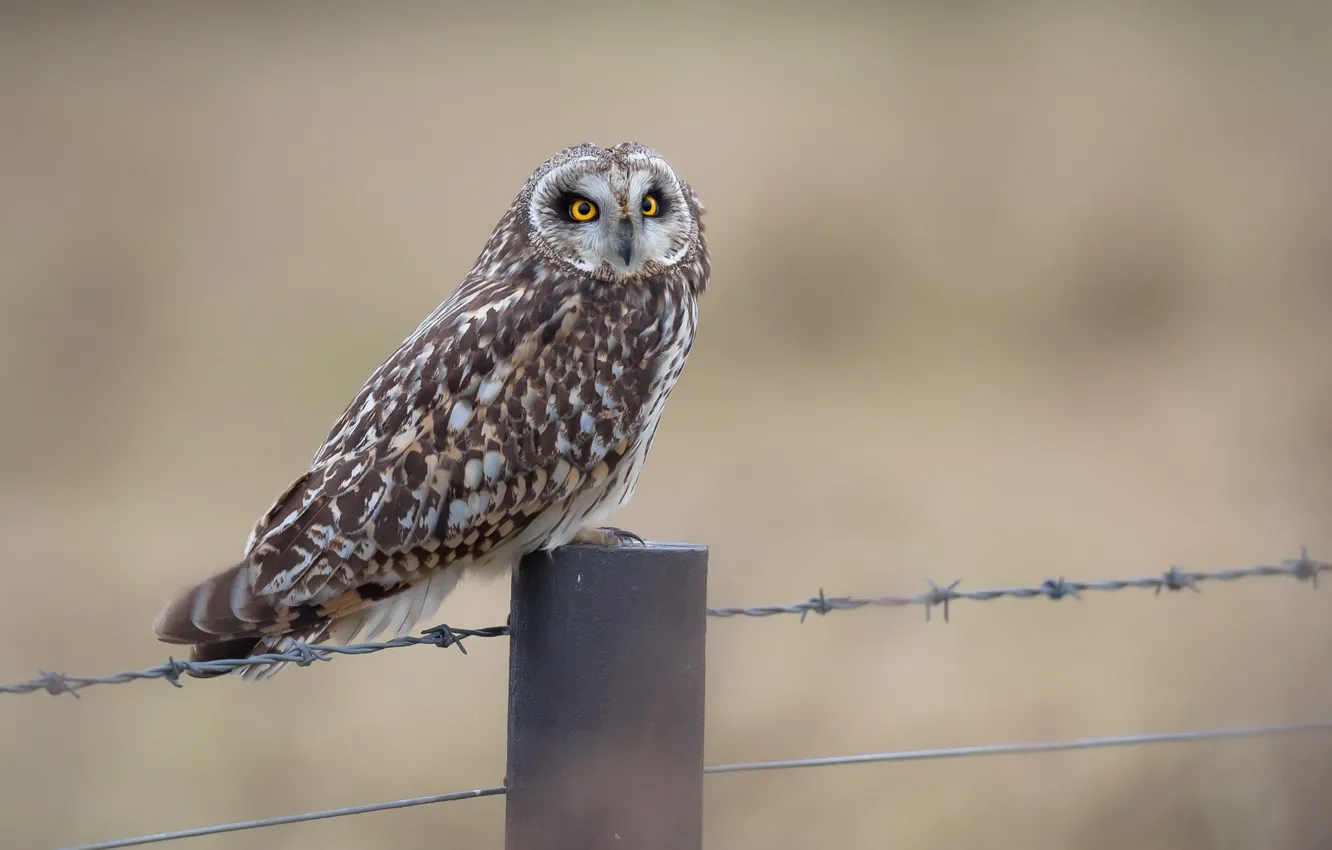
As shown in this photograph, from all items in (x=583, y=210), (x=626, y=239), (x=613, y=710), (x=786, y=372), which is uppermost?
(x=786, y=372)

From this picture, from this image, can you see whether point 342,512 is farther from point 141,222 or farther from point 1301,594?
point 141,222

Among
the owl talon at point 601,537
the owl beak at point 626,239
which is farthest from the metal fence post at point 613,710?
the owl beak at point 626,239

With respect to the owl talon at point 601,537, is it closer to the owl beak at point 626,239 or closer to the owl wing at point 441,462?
the owl wing at point 441,462

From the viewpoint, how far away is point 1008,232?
70.5ft

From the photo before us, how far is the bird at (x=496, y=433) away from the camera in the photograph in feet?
11.2

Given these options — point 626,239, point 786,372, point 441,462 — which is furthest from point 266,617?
point 786,372

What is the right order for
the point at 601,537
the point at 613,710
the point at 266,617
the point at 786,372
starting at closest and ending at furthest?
the point at 613,710 < the point at 266,617 < the point at 601,537 < the point at 786,372

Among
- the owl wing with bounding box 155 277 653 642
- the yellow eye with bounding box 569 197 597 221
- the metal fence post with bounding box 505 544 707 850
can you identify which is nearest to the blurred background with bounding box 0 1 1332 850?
the metal fence post with bounding box 505 544 707 850

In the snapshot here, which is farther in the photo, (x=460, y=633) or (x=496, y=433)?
(x=496, y=433)

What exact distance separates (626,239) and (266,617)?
1320 millimetres

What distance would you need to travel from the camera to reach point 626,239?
3.79 metres

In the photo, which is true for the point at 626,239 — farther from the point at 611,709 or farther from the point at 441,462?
the point at 611,709

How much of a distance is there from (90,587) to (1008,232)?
1423 centimetres

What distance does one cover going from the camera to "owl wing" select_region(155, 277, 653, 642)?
11.1 ft
